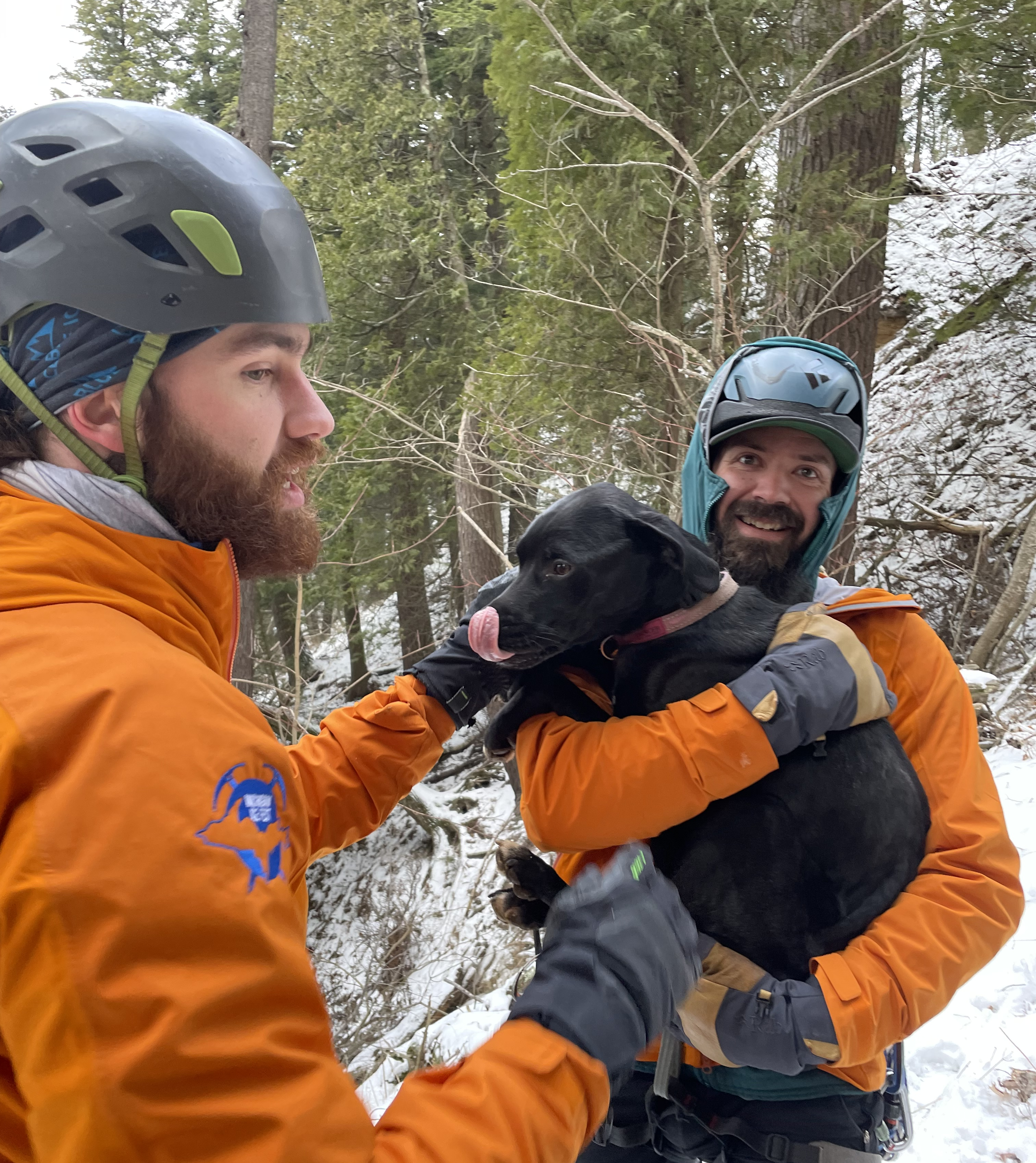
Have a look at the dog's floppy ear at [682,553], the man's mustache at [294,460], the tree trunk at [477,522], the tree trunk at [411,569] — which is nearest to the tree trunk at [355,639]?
the tree trunk at [411,569]

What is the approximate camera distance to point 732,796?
68.0 inches

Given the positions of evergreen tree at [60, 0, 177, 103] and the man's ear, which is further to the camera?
evergreen tree at [60, 0, 177, 103]

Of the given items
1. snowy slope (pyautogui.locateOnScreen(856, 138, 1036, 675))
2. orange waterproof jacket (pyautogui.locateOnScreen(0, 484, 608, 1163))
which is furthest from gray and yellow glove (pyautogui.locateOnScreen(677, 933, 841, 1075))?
snowy slope (pyautogui.locateOnScreen(856, 138, 1036, 675))

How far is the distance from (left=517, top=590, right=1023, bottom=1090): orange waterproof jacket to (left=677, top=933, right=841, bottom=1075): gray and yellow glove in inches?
1.5

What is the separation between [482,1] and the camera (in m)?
8.15

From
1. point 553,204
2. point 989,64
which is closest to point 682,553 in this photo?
point 553,204

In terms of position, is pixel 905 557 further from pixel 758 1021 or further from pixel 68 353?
pixel 68 353

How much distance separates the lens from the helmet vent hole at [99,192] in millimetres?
1352

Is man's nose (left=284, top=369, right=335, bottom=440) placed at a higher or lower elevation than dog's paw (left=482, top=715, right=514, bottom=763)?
higher

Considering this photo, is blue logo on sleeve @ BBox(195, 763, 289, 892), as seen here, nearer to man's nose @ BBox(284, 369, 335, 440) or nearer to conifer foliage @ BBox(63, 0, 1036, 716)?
man's nose @ BBox(284, 369, 335, 440)

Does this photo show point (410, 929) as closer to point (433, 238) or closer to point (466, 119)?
point (433, 238)

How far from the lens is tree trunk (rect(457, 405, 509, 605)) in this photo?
24.3 feet

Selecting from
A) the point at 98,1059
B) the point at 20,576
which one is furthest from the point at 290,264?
the point at 98,1059

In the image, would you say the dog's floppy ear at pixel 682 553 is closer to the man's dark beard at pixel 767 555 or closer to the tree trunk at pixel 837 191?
the man's dark beard at pixel 767 555
